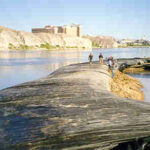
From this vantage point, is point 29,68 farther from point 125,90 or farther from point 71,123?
point 71,123

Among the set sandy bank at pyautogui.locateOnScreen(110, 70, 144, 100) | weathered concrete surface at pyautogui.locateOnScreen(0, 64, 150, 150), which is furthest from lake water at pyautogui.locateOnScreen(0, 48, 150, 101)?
weathered concrete surface at pyautogui.locateOnScreen(0, 64, 150, 150)

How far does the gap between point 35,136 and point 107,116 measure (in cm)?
188

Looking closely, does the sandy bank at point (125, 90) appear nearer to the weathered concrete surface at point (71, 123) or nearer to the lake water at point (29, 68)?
the lake water at point (29, 68)

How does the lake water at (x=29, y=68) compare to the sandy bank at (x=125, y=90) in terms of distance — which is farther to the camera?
the lake water at (x=29, y=68)

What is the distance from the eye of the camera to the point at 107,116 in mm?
5801

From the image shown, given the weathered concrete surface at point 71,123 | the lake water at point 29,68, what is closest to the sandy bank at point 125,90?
the lake water at point 29,68

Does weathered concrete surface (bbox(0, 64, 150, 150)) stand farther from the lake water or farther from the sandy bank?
the lake water

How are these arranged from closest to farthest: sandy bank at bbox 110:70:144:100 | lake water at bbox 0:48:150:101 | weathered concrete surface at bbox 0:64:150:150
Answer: weathered concrete surface at bbox 0:64:150:150
sandy bank at bbox 110:70:144:100
lake water at bbox 0:48:150:101

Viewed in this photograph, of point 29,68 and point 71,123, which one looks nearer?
point 71,123

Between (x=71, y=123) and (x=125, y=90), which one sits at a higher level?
(x=71, y=123)

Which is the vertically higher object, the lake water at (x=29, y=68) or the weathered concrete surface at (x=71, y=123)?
the weathered concrete surface at (x=71, y=123)

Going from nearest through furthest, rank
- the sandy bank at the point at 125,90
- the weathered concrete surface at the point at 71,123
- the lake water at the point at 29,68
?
the weathered concrete surface at the point at 71,123 < the sandy bank at the point at 125,90 < the lake water at the point at 29,68

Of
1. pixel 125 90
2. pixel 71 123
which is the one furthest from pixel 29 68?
pixel 71 123

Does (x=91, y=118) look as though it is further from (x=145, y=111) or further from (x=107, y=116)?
(x=145, y=111)
